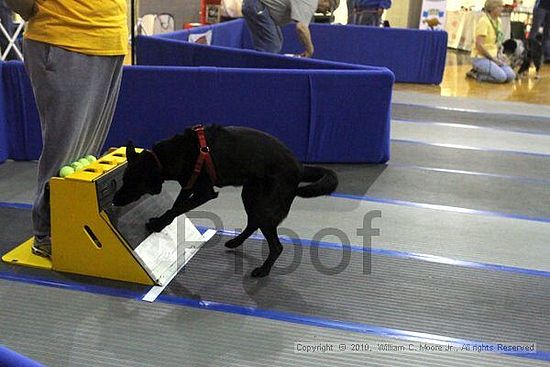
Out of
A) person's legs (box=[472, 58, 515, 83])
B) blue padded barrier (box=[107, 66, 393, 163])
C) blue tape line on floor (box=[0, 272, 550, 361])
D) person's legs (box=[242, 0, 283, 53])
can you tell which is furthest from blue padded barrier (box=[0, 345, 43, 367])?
person's legs (box=[472, 58, 515, 83])

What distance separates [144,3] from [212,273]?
24.9 ft

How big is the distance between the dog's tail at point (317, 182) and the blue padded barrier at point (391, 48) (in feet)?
18.5

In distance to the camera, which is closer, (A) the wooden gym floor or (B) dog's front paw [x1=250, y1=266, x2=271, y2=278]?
(B) dog's front paw [x1=250, y1=266, x2=271, y2=278]

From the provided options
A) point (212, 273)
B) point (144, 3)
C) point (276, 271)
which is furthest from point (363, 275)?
point (144, 3)

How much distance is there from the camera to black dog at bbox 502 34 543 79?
30.1 ft

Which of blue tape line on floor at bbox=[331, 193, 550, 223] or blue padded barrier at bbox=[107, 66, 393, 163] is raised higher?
blue padded barrier at bbox=[107, 66, 393, 163]

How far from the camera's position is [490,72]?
8.52 meters

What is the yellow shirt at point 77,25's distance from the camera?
2359mm

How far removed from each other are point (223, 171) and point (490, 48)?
6.95m

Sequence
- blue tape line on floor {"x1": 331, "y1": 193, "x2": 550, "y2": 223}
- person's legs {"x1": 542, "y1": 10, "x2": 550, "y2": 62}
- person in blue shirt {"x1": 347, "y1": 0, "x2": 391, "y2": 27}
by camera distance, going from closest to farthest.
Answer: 1. blue tape line on floor {"x1": 331, "y1": 193, "x2": 550, "y2": 223}
2. person in blue shirt {"x1": 347, "y1": 0, "x2": 391, "y2": 27}
3. person's legs {"x1": 542, "y1": 10, "x2": 550, "y2": 62}

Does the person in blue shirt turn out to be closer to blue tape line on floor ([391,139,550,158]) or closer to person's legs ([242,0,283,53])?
person's legs ([242,0,283,53])

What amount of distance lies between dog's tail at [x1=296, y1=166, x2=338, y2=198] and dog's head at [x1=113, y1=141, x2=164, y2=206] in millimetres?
624

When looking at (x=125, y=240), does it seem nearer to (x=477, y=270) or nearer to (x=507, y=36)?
(x=477, y=270)

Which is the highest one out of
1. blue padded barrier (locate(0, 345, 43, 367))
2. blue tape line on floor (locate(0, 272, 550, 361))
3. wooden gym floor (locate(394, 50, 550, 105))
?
blue padded barrier (locate(0, 345, 43, 367))
